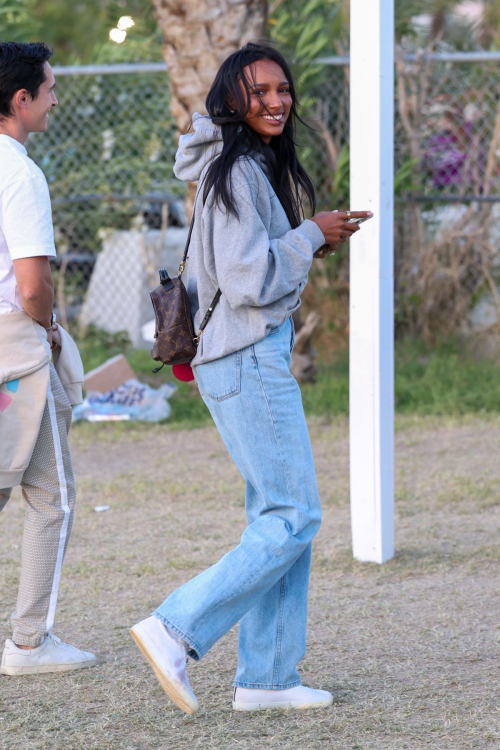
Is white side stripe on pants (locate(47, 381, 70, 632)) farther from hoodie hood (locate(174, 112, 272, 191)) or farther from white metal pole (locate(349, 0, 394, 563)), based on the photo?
white metal pole (locate(349, 0, 394, 563))

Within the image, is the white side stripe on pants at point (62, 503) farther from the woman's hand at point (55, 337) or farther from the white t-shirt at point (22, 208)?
the white t-shirt at point (22, 208)

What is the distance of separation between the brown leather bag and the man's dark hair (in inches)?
30.1

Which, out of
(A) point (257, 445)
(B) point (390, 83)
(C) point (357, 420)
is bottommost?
(C) point (357, 420)

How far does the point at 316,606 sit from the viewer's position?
3715mm

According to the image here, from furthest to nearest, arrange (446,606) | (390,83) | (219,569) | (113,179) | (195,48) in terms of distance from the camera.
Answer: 1. (113,179)
2. (195,48)
3. (390,83)
4. (446,606)
5. (219,569)

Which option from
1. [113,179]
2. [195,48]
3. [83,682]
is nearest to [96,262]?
[113,179]

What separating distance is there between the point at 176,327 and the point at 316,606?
1.57m

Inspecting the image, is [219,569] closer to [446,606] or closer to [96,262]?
[446,606]

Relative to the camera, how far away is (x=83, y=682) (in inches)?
121

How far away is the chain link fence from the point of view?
841 centimetres

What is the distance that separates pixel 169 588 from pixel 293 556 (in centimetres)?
152

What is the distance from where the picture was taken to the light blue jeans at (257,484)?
2494mm

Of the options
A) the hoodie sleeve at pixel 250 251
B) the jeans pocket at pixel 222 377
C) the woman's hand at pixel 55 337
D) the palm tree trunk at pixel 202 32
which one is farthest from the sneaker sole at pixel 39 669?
the palm tree trunk at pixel 202 32

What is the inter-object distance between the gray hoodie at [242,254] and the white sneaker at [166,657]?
69 centimetres
